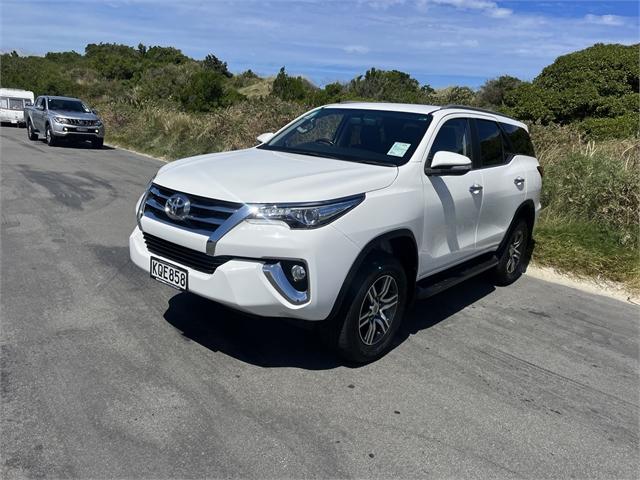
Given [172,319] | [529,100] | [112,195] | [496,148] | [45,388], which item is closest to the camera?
[45,388]

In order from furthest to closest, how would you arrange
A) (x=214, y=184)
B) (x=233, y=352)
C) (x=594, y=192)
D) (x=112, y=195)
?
1. (x=112, y=195)
2. (x=594, y=192)
3. (x=233, y=352)
4. (x=214, y=184)

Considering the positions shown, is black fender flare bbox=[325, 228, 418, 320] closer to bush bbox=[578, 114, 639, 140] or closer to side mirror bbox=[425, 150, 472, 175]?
side mirror bbox=[425, 150, 472, 175]

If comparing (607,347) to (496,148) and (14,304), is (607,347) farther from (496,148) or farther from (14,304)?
(14,304)

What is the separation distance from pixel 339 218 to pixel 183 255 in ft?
3.57

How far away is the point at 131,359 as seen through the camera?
12.3 feet

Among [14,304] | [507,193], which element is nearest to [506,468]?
[507,193]

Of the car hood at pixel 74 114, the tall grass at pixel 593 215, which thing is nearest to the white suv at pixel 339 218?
the tall grass at pixel 593 215

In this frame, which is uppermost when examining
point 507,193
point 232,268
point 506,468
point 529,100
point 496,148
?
point 529,100

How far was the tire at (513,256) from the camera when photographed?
Answer: 589cm

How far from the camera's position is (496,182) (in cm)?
530

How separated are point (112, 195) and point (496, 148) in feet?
22.7

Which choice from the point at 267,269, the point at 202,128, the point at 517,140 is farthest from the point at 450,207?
the point at 202,128

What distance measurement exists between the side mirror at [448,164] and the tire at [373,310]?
2.66 feet

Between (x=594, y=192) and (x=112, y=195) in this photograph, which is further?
(x=112, y=195)
